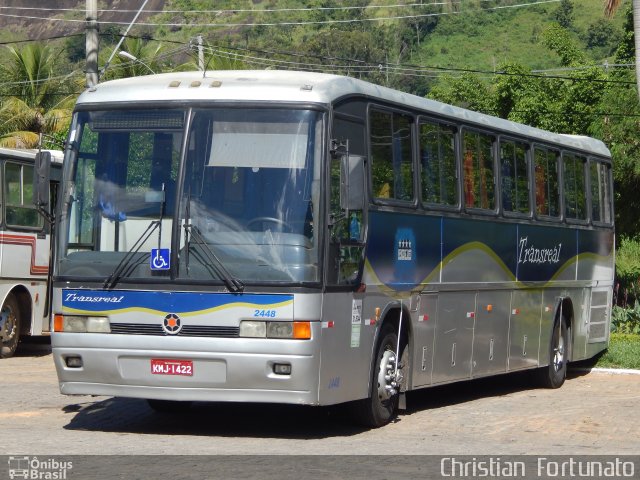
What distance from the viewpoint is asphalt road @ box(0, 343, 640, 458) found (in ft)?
37.3

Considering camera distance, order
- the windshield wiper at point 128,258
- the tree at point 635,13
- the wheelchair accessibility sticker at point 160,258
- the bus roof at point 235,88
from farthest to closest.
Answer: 1. the tree at point 635,13
2. the bus roof at point 235,88
3. the windshield wiper at point 128,258
4. the wheelchair accessibility sticker at point 160,258

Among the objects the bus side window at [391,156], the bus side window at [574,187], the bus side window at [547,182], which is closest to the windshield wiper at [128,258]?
the bus side window at [391,156]

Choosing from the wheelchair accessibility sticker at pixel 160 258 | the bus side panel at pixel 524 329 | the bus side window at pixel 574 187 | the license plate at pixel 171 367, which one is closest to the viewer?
the license plate at pixel 171 367

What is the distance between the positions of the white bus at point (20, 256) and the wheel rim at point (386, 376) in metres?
8.94

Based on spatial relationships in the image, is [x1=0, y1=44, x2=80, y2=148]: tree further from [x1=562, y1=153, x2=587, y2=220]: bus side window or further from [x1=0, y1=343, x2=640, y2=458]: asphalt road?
[x1=0, y1=343, x2=640, y2=458]: asphalt road

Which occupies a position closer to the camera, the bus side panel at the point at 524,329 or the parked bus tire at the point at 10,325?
the bus side panel at the point at 524,329

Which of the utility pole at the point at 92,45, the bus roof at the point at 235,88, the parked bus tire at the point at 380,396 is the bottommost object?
the parked bus tire at the point at 380,396

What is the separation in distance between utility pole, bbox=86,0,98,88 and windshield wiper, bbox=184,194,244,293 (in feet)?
42.1

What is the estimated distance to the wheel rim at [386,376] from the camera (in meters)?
13.0

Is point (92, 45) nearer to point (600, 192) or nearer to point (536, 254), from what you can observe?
point (600, 192)

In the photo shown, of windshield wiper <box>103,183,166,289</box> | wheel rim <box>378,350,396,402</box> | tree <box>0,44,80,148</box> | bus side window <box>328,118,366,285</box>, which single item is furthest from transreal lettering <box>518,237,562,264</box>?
tree <box>0,44,80,148</box>

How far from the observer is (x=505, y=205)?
16.5 metres
